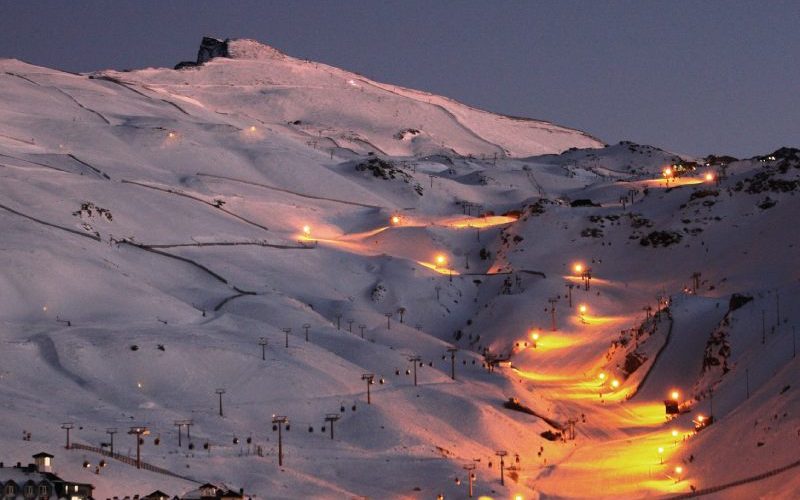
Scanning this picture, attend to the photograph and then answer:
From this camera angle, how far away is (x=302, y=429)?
64500 millimetres

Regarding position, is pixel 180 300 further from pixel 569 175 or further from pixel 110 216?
pixel 569 175

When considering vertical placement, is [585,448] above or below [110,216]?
below

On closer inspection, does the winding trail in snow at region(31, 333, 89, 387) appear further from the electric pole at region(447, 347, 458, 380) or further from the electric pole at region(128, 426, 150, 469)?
the electric pole at region(447, 347, 458, 380)

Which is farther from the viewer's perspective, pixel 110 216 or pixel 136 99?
pixel 136 99

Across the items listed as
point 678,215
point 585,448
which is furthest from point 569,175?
point 585,448

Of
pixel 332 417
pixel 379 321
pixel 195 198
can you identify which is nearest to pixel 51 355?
pixel 332 417

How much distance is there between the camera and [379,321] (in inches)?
3570

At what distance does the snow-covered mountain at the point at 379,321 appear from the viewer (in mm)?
59750

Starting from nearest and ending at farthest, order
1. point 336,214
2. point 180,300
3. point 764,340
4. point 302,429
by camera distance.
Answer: point 302,429
point 764,340
point 180,300
point 336,214

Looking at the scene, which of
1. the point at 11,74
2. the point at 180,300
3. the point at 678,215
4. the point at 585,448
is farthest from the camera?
the point at 11,74

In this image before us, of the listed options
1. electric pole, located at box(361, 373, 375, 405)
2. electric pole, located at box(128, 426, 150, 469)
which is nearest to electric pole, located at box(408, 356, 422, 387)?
electric pole, located at box(361, 373, 375, 405)

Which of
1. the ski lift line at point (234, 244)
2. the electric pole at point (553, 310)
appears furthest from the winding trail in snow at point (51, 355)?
the electric pole at point (553, 310)

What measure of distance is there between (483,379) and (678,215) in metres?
37.5

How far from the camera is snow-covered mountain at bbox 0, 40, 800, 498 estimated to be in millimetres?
59750
